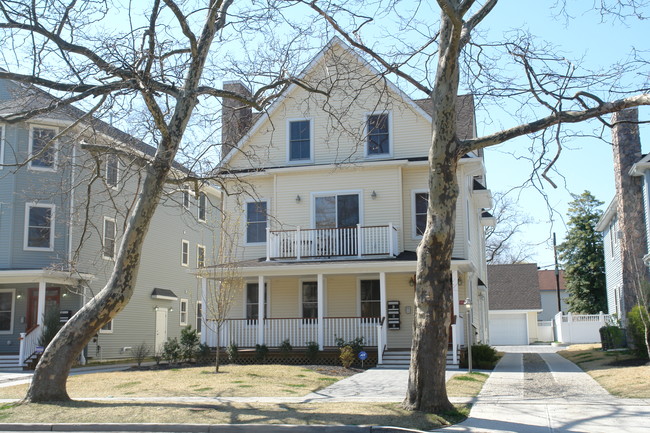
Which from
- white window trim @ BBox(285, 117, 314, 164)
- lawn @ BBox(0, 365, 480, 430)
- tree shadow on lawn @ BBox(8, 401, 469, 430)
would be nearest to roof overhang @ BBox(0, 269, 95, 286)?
lawn @ BBox(0, 365, 480, 430)

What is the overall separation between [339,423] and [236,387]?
550 centimetres

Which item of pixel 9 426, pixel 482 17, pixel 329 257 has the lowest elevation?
pixel 9 426

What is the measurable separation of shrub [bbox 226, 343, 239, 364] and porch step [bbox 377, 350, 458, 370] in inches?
184

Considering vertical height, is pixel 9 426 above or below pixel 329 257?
below

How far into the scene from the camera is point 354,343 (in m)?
20.2

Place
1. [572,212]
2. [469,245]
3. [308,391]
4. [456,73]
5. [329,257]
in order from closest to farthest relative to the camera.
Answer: [456,73]
[308,391]
[329,257]
[469,245]
[572,212]

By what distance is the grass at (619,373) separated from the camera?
42.5ft

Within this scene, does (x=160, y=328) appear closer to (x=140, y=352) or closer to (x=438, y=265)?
(x=140, y=352)

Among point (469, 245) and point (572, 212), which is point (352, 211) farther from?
point (572, 212)

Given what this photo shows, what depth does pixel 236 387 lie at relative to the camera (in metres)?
14.6

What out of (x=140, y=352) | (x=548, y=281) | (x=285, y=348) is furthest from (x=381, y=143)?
(x=548, y=281)

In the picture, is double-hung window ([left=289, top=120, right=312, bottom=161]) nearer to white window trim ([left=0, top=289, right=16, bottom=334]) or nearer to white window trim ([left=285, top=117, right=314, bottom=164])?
white window trim ([left=285, top=117, right=314, bottom=164])

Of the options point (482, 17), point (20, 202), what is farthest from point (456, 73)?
point (20, 202)

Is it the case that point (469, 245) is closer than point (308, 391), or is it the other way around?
point (308, 391)
